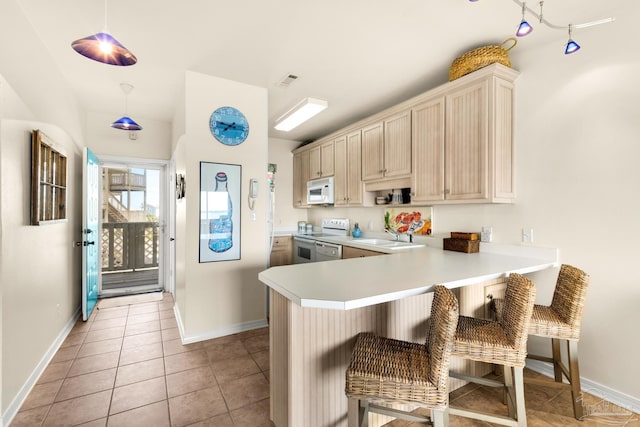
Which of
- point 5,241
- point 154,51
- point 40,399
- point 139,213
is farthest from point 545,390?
point 139,213

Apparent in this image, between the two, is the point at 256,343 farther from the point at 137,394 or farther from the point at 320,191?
the point at 320,191

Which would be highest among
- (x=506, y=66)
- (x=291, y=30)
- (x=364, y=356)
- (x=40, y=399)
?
(x=291, y=30)

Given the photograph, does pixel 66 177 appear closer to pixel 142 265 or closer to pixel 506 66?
pixel 142 265

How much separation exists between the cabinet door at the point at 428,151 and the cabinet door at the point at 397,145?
0.08 meters

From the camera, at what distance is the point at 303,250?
4.39 meters

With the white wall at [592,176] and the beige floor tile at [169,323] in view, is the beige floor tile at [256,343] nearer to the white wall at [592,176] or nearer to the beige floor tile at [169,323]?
the beige floor tile at [169,323]

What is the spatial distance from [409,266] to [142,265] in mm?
5294

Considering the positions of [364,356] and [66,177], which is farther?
[66,177]

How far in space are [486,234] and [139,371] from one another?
313 centimetres

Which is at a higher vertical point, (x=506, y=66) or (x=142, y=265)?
(x=506, y=66)

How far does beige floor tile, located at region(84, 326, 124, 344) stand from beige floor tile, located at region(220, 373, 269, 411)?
1.63 m

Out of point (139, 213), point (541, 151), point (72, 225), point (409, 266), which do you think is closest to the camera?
point (409, 266)

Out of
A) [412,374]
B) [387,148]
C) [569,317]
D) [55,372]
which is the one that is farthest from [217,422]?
[387,148]

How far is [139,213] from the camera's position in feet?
17.2
